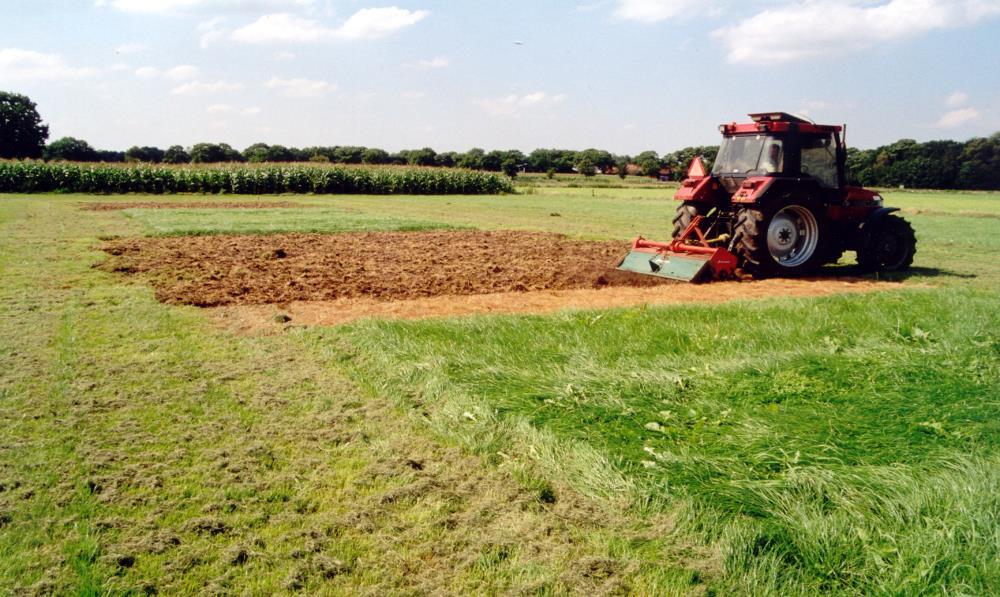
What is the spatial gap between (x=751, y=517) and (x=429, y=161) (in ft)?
237

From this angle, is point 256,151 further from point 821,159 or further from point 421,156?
point 821,159

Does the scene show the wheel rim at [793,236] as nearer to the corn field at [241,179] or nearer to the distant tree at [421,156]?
the corn field at [241,179]

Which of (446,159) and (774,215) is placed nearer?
(774,215)

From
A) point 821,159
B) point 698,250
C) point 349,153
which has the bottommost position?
point 698,250

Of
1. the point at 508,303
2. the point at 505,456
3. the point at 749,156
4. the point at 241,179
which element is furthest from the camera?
the point at 241,179

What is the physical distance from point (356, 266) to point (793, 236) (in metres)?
7.35

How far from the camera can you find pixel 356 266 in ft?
38.1

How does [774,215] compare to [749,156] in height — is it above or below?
below

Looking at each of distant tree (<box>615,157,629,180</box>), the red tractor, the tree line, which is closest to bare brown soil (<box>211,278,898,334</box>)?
the red tractor

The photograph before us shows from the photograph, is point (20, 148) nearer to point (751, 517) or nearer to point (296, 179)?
point (296, 179)

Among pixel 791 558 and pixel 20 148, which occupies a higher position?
pixel 20 148

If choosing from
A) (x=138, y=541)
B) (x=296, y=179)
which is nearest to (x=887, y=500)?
(x=138, y=541)

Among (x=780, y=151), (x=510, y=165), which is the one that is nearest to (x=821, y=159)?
(x=780, y=151)

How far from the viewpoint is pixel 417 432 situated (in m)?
4.47
